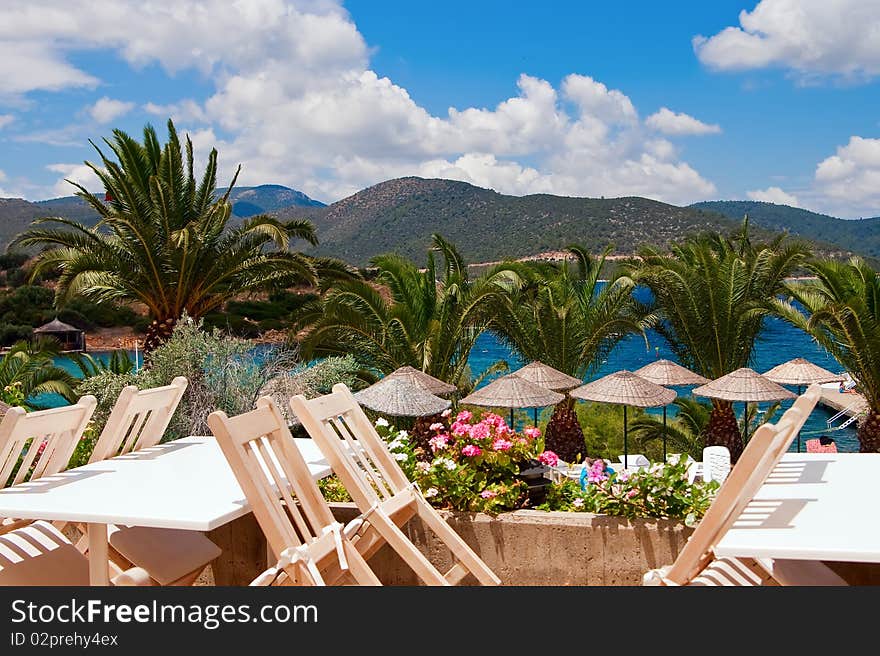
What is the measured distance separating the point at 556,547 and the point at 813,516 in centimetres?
157

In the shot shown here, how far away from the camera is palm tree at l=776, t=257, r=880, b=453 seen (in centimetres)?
1302

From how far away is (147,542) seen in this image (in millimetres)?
3781

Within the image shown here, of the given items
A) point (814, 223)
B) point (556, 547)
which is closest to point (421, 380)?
point (556, 547)

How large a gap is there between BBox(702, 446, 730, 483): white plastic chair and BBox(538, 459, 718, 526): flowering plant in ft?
5.22

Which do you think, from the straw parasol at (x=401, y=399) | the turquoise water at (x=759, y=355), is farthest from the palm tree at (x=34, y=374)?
the turquoise water at (x=759, y=355)

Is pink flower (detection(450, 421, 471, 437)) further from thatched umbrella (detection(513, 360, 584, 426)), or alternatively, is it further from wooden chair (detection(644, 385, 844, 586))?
thatched umbrella (detection(513, 360, 584, 426))

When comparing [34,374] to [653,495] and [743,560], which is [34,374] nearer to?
[653,495]

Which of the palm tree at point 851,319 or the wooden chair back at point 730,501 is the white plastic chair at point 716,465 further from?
the palm tree at point 851,319

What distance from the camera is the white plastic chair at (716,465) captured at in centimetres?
591

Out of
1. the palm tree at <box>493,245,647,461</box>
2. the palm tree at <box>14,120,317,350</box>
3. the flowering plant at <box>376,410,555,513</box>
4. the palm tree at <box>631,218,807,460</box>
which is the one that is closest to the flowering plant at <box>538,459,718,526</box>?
the flowering plant at <box>376,410,555,513</box>

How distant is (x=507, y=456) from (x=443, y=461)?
0.34 metres
